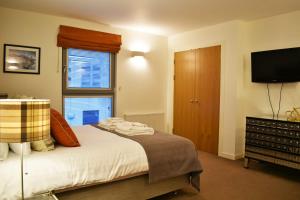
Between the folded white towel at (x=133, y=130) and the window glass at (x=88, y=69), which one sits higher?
the window glass at (x=88, y=69)

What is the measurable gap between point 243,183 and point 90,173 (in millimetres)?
2057

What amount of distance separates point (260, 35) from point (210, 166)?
228cm

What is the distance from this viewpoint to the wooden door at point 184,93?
4887mm

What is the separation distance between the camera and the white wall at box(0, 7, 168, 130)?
3.73 metres

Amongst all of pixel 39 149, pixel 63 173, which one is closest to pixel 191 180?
pixel 63 173

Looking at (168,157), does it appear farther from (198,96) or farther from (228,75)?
(198,96)

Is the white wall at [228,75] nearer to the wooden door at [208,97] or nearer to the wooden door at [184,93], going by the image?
the wooden door at [208,97]

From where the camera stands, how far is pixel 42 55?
3953 millimetres

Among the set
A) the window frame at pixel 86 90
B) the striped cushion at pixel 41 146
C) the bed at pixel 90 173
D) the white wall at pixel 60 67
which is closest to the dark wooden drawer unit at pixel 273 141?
the bed at pixel 90 173

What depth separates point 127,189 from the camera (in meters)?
2.30

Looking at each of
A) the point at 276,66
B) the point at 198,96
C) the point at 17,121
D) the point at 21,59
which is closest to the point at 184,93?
the point at 198,96

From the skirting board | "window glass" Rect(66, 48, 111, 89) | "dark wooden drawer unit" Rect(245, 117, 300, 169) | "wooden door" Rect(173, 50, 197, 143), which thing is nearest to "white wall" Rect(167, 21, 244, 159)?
the skirting board

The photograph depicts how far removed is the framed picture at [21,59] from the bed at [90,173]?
74.9 inches

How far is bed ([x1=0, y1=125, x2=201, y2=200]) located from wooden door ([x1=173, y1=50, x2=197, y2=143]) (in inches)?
93.7
